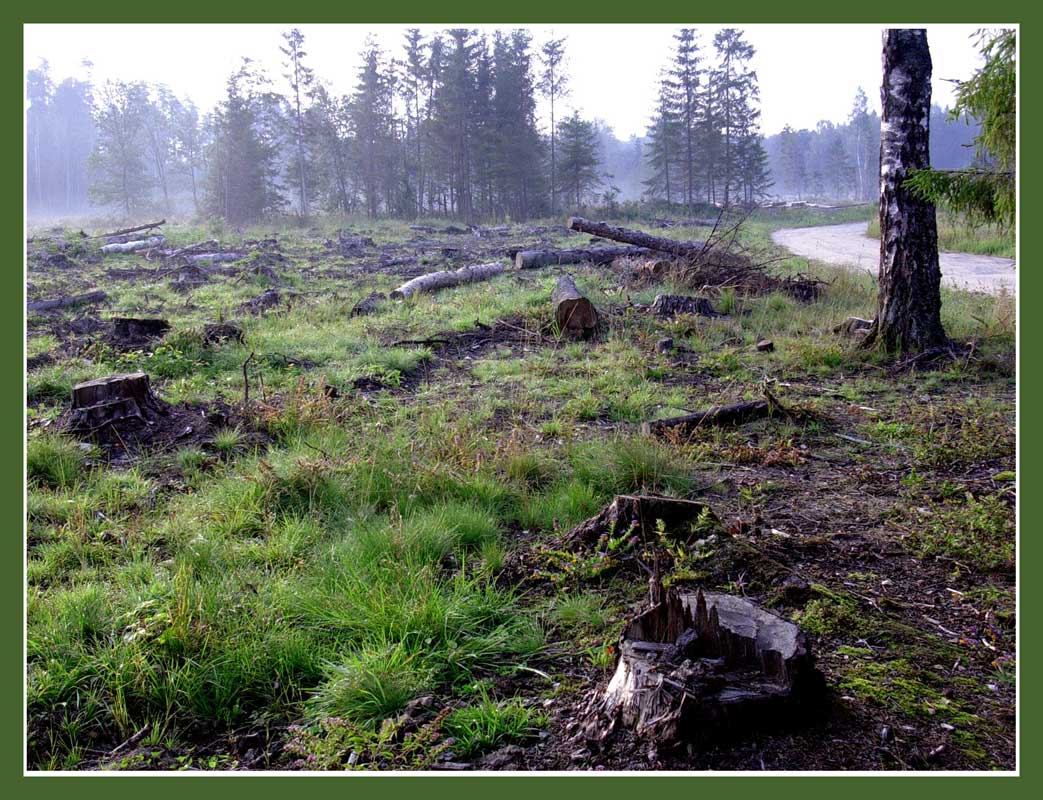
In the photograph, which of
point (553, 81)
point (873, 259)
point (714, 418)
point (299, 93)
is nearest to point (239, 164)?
point (299, 93)

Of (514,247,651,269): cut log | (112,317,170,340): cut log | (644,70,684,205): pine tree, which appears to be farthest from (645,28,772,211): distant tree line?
(112,317,170,340): cut log

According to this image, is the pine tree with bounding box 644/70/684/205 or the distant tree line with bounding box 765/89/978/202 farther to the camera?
the distant tree line with bounding box 765/89/978/202

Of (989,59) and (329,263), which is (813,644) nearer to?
(989,59)

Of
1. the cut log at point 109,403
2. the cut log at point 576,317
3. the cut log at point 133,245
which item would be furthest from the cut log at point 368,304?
the cut log at point 133,245

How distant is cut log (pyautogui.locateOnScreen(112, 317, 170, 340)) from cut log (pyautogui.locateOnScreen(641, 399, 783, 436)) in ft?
22.9

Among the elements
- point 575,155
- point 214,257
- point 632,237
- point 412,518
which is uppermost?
point 575,155

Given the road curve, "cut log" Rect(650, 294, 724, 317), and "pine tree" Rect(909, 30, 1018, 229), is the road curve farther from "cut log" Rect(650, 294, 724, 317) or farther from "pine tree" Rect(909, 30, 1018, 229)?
"pine tree" Rect(909, 30, 1018, 229)

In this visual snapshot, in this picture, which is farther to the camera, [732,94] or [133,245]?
[732,94]

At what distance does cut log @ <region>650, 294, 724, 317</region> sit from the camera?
10.7 meters

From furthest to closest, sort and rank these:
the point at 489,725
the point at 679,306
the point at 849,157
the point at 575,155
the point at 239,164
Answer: the point at 849,157 → the point at 575,155 → the point at 239,164 → the point at 679,306 → the point at 489,725

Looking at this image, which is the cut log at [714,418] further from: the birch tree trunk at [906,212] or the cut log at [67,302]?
the cut log at [67,302]

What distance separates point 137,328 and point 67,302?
13.1ft

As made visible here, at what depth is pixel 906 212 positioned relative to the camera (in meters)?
7.68

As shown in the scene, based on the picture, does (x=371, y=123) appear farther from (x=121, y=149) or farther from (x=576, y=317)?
(x=576, y=317)
